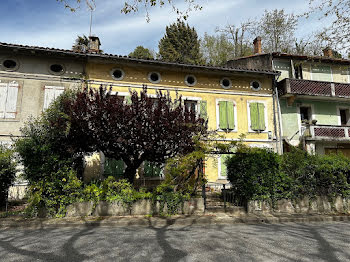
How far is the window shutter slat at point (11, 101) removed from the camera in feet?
34.7

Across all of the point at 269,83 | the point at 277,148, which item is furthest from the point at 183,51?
the point at 277,148

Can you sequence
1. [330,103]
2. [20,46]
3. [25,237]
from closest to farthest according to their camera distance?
1. [25,237]
2. [20,46]
3. [330,103]

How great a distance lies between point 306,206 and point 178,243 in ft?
17.6

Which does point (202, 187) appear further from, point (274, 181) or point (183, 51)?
point (183, 51)

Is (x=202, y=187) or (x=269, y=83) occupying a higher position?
(x=269, y=83)

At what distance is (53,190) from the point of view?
6.89 metres

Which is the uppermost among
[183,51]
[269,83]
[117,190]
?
[183,51]

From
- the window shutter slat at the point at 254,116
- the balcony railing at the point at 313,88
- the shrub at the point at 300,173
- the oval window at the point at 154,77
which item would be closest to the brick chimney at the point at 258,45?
the balcony railing at the point at 313,88

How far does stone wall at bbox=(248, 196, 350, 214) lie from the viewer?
7.67 meters

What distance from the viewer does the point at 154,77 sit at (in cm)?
1247

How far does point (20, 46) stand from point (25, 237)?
864 centimetres

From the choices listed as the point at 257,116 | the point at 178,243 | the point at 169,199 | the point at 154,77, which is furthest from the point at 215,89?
the point at 178,243

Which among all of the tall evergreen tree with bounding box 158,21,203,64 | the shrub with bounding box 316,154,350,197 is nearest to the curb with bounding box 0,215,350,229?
the shrub with bounding box 316,154,350,197

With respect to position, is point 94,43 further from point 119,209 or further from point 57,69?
→ point 119,209
